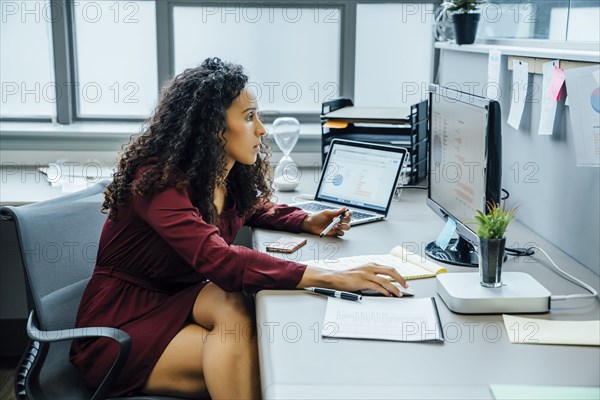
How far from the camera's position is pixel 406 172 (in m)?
2.63

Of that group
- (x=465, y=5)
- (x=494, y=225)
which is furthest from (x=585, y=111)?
(x=465, y=5)

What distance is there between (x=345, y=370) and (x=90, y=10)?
2.33 metres

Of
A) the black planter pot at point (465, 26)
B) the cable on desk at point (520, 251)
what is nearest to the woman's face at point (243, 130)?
the cable on desk at point (520, 251)

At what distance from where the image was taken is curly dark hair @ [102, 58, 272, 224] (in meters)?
1.74

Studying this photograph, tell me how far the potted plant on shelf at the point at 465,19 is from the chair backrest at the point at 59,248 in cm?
128

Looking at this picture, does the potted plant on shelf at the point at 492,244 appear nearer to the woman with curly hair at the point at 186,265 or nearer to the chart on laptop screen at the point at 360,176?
the woman with curly hair at the point at 186,265

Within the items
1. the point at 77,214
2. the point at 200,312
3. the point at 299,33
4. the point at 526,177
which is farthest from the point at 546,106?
the point at 299,33

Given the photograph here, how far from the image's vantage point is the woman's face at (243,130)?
1835 millimetres

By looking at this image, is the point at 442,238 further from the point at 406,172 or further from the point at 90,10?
the point at 90,10

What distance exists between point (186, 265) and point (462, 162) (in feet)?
2.27

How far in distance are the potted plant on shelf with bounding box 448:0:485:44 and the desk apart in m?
1.14

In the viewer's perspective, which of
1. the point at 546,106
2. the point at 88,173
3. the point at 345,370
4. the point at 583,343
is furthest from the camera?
the point at 88,173

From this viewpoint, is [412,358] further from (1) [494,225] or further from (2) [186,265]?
(2) [186,265]

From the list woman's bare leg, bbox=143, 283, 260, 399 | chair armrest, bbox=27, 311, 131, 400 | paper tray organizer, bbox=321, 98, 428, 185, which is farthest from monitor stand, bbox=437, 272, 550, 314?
paper tray organizer, bbox=321, 98, 428, 185
